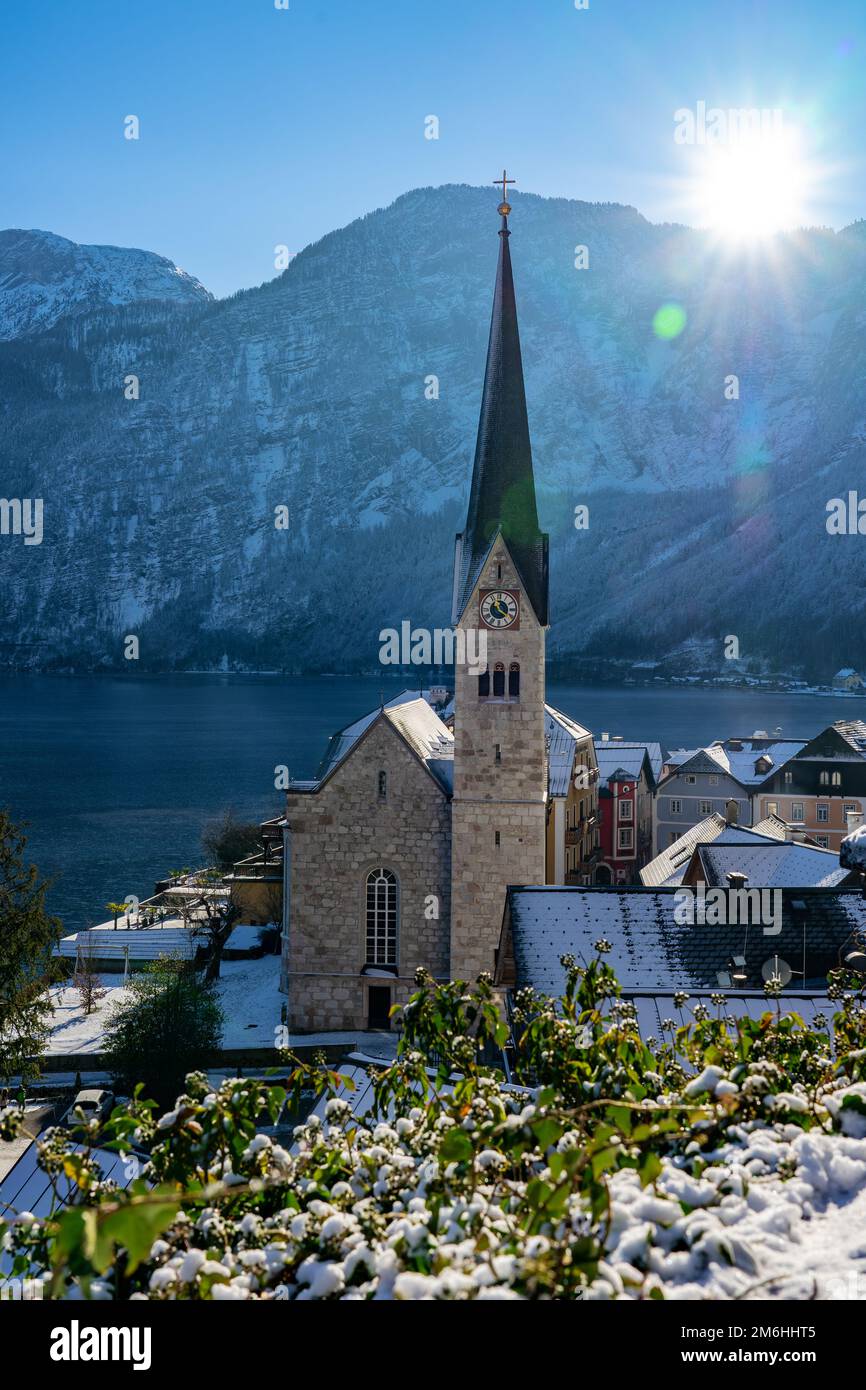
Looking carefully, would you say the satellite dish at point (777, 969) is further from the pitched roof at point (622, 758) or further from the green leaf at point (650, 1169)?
the pitched roof at point (622, 758)

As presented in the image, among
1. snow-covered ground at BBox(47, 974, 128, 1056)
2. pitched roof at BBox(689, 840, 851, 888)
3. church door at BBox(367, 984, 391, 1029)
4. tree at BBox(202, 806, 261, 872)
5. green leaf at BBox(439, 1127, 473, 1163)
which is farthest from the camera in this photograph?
tree at BBox(202, 806, 261, 872)

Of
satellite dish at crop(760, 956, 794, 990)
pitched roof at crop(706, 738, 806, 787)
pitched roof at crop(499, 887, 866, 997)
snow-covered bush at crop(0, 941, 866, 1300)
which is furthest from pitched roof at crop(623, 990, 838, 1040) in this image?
pitched roof at crop(706, 738, 806, 787)

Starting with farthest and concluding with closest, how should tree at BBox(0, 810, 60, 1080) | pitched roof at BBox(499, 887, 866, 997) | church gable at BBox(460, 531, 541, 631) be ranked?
church gable at BBox(460, 531, 541, 631) < tree at BBox(0, 810, 60, 1080) < pitched roof at BBox(499, 887, 866, 997)

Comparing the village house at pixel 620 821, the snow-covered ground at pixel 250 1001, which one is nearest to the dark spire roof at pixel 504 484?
the snow-covered ground at pixel 250 1001

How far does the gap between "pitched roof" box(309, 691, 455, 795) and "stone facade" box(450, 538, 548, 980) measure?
865 millimetres

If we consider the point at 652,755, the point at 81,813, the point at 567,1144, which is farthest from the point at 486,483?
the point at 81,813

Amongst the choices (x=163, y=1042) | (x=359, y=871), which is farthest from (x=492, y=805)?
(x=163, y=1042)

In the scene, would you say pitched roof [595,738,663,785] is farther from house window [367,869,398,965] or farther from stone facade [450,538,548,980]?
house window [367,869,398,965]

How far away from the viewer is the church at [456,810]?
34.4 meters

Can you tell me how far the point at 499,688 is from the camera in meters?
34.9

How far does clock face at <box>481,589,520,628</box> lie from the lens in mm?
34844

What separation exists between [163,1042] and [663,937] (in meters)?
13.9

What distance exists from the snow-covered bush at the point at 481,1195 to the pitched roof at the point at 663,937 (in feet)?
49.0
